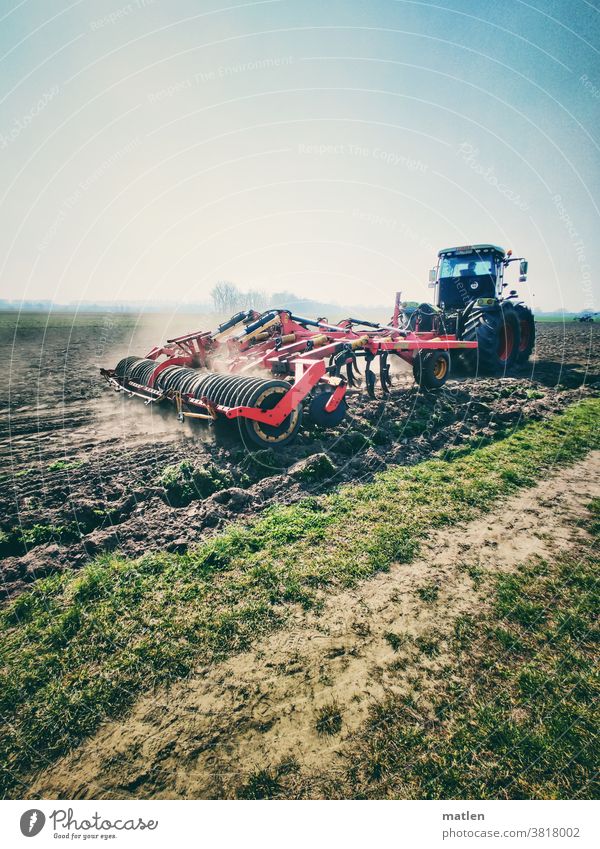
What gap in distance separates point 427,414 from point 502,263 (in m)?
7.49

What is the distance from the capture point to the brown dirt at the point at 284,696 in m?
2.07

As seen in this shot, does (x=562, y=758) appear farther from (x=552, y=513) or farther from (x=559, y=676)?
(x=552, y=513)

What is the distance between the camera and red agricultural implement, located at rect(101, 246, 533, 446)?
5.94 metres

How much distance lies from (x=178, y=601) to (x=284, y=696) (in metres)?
1.22

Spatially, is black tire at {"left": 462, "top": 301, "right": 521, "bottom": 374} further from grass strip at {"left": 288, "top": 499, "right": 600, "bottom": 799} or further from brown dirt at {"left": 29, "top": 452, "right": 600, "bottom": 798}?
grass strip at {"left": 288, "top": 499, "right": 600, "bottom": 799}

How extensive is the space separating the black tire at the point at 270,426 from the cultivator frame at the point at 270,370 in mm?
16

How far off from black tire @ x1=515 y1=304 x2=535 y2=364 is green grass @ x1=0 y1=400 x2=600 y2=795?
9.87 m

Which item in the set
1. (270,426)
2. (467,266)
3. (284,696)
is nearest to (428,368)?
(270,426)

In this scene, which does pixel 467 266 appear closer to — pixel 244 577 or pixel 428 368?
pixel 428 368

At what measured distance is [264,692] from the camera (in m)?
2.44

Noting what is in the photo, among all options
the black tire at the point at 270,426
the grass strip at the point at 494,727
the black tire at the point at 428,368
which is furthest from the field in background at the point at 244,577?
the black tire at the point at 428,368
